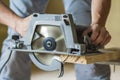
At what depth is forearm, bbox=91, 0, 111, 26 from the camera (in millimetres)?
948

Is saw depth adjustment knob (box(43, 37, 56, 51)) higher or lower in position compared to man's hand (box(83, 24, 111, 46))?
lower

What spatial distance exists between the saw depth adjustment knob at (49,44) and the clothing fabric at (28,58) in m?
0.27

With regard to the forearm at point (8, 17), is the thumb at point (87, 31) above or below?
below

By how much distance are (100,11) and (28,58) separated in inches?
12.5

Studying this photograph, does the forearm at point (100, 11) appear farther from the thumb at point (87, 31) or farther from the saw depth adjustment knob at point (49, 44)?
the saw depth adjustment knob at point (49, 44)

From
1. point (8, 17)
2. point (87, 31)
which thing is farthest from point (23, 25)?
point (87, 31)

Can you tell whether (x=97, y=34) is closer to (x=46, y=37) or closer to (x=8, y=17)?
(x=46, y=37)

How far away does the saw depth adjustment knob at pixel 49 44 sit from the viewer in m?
0.79

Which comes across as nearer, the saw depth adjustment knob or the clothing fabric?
the saw depth adjustment knob

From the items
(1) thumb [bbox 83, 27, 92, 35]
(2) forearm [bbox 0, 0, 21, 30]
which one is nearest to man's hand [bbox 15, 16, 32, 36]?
(2) forearm [bbox 0, 0, 21, 30]

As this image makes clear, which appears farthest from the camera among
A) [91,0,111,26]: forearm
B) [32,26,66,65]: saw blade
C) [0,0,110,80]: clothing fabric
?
[0,0,110,80]: clothing fabric

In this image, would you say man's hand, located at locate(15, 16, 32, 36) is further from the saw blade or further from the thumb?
the thumb

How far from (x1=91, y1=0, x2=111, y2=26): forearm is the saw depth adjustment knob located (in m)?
0.20

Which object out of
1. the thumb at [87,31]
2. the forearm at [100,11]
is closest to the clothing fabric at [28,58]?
the forearm at [100,11]
